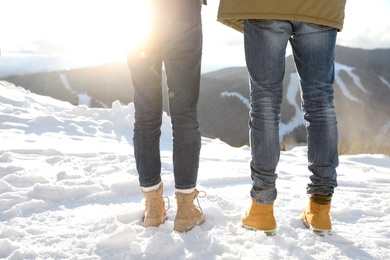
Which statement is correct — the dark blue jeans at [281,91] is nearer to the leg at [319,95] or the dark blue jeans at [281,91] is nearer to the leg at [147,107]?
the leg at [319,95]

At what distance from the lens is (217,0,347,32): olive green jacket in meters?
1.66

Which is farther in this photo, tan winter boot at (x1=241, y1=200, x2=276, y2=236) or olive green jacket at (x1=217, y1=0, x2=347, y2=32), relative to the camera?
tan winter boot at (x1=241, y1=200, x2=276, y2=236)

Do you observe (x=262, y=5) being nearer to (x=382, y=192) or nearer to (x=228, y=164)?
(x=382, y=192)

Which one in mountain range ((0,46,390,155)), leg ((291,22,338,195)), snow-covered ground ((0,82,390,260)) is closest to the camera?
snow-covered ground ((0,82,390,260))

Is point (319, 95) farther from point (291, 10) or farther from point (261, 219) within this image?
point (261, 219)

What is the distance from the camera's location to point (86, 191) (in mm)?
2578

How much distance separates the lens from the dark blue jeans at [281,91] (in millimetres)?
1729

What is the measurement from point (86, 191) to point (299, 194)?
62.1 inches

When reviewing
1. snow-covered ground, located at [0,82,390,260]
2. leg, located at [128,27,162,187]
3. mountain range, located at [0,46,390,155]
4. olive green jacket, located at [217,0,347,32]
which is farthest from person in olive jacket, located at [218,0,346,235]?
mountain range, located at [0,46,390,155]

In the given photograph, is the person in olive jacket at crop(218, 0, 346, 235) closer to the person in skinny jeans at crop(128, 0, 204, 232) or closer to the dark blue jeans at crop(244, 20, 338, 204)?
the dark blue jeans at crop(244, 20, 338, 204)

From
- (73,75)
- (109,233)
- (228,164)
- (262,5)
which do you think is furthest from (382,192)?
(73,75)

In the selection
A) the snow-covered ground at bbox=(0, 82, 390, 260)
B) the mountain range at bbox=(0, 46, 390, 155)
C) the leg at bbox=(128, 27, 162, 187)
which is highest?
the leg at bbox=(128, 27, 162, 187)

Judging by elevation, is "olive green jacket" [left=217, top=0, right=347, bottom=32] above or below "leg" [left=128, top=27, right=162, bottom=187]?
above

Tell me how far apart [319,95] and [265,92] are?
276 mm
